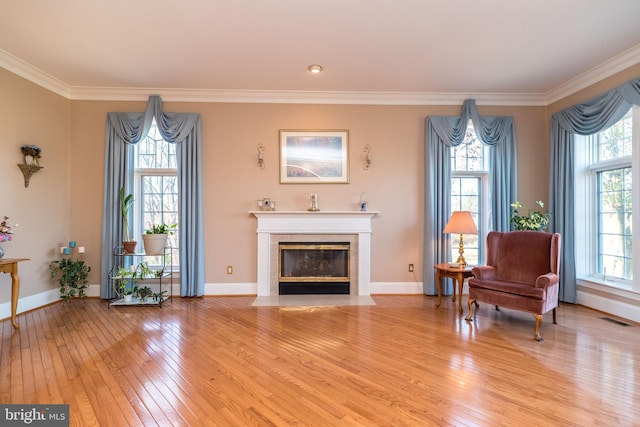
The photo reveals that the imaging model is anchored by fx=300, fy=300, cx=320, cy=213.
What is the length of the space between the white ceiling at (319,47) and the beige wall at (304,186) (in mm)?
231

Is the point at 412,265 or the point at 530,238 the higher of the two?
the point at 530,238

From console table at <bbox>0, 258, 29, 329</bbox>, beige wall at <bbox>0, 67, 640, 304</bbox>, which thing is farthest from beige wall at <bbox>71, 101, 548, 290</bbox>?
console table at <bbox>0, 258, 29, 329</bbox>

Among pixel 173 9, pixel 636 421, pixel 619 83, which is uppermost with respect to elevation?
pixel 173 9

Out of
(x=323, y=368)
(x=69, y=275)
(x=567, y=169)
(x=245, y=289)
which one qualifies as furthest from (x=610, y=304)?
(x=69, y=275)

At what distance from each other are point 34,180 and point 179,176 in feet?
5.39

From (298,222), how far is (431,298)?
216 centimetres

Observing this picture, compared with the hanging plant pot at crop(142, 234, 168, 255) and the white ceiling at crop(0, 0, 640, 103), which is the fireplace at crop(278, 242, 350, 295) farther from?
the white ceiling at crop(0, 0, 640, 103)

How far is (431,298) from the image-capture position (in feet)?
13.8

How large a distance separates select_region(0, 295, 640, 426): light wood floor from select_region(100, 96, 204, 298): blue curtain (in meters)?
0.86

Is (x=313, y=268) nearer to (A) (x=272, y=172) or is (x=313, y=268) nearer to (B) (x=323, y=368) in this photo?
(A) (x=272, y=172)

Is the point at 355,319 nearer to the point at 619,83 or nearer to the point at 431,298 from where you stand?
the point at 431,298

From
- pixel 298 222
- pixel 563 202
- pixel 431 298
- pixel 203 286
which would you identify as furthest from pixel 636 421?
pixel 203 286

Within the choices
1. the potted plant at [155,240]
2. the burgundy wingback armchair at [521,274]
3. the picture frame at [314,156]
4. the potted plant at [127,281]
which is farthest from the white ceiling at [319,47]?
the potted plant at [127,281]

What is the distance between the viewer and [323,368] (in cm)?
226
